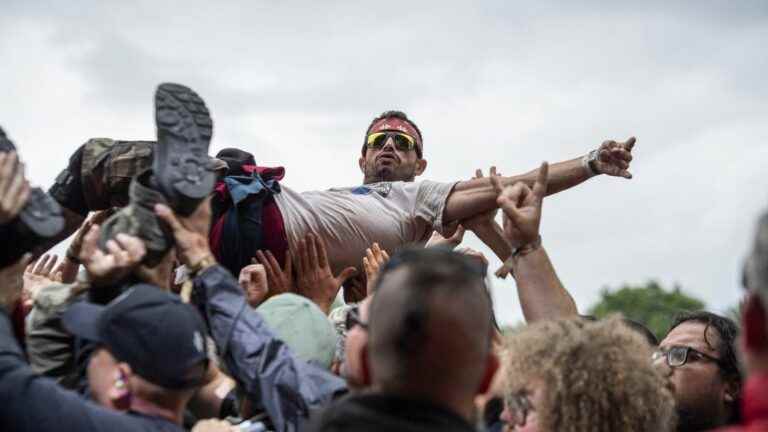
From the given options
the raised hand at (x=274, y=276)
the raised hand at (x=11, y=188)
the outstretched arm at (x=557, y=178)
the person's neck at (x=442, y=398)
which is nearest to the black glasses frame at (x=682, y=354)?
the outstretched arm at (x=557, y=178)

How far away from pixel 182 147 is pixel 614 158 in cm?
280

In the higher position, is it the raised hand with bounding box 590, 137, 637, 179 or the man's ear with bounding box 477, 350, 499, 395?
the raised hand with bounding box 590, 137, 637, 179

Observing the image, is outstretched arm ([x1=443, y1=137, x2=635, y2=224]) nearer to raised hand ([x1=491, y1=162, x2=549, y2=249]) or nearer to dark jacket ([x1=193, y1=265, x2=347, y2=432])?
raised hand ([x1=491, y1=162, x2=549, y2=249])

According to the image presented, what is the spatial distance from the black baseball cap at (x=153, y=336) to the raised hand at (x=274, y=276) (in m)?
2.59

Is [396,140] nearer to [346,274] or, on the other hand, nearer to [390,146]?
[390,146]

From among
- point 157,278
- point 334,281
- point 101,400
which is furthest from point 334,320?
point 101,400

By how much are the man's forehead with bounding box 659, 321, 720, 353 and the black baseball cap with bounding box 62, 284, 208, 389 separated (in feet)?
8.76

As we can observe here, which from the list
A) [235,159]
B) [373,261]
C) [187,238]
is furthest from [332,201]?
[187,238]

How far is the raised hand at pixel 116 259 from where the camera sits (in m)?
3.83

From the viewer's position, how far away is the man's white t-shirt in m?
6.84

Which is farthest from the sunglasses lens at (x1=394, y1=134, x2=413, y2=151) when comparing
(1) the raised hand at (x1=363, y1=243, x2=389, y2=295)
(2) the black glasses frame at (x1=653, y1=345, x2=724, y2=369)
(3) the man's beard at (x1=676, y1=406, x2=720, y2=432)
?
(3) the man's beard at (x1=676, y1=406, x2=720, y2=432)

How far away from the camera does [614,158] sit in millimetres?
6281

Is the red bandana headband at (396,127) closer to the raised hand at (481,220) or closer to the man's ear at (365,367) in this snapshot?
the raised hand at (481,220)

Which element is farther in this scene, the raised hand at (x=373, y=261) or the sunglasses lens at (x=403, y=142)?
the sunglasses lens at (x=403, y=142)
